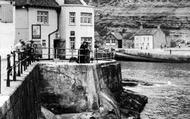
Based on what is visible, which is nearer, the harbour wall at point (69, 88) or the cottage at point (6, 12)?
the harbour wall at point (69, 88)

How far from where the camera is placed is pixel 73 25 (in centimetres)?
3909

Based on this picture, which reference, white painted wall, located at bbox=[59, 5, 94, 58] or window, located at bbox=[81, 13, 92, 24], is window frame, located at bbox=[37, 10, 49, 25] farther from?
window, located at bbox=[81, 13, 92, 24]

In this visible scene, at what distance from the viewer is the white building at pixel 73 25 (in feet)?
127

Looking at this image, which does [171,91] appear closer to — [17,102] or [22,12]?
[22,12]

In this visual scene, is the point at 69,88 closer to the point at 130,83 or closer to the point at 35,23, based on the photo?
the point at 35,23

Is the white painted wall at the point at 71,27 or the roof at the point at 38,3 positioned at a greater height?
the roof at the point at 38,3

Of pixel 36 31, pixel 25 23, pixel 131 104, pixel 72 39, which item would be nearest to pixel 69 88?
pixel 131 104

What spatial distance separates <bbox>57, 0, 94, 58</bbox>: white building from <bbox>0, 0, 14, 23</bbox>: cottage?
10.9m

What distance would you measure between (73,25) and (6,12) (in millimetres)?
12419

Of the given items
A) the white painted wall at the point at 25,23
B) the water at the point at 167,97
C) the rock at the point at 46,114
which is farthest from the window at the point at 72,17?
the rock at the point at 46,114

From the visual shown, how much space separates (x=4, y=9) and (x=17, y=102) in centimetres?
1560

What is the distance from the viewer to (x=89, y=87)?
26.2m

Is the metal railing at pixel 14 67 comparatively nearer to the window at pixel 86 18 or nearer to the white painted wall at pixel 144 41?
the window at pixel 86 18

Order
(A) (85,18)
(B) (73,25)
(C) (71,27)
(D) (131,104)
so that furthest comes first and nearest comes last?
(A) (85,18)
(B) (73,25)
(C) (71,27)
(D) (131,104)
